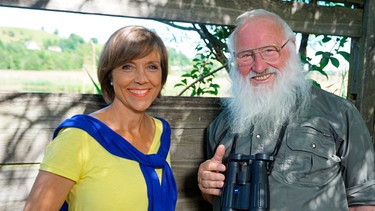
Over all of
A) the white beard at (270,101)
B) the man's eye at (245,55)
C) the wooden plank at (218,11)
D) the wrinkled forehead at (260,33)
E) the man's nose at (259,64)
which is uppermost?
the wooden plank at (218,11)

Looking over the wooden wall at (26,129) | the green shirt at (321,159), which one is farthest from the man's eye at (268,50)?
the wooden wall at (26,129)

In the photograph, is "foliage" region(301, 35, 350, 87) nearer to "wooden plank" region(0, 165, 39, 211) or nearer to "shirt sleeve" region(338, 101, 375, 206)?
"shirt sleeve" region(338, 101, 375, 206)

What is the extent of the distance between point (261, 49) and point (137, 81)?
780mm

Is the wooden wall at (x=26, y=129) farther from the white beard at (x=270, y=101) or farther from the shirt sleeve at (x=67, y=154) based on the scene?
the white beard at (x=270, y=101)

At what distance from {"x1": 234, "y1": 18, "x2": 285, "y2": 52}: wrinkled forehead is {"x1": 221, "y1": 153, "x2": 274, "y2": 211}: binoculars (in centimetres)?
65

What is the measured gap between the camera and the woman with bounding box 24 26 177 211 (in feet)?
5.67

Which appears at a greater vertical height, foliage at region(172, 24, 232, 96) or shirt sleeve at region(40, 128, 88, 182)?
foliage at region(172, 24, 232, 96)

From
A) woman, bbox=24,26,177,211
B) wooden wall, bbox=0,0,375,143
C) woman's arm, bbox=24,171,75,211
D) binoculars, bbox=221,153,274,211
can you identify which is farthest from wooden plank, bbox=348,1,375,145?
woman's arm, bbox=24,171,75,211

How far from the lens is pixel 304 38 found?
2982 mm

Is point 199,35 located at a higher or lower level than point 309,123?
higher

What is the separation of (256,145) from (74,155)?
0.94 metres

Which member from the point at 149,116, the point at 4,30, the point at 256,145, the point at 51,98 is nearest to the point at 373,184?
the point at 256,145

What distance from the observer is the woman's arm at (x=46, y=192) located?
5.54 ft

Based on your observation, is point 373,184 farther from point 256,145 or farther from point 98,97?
point 98,97
